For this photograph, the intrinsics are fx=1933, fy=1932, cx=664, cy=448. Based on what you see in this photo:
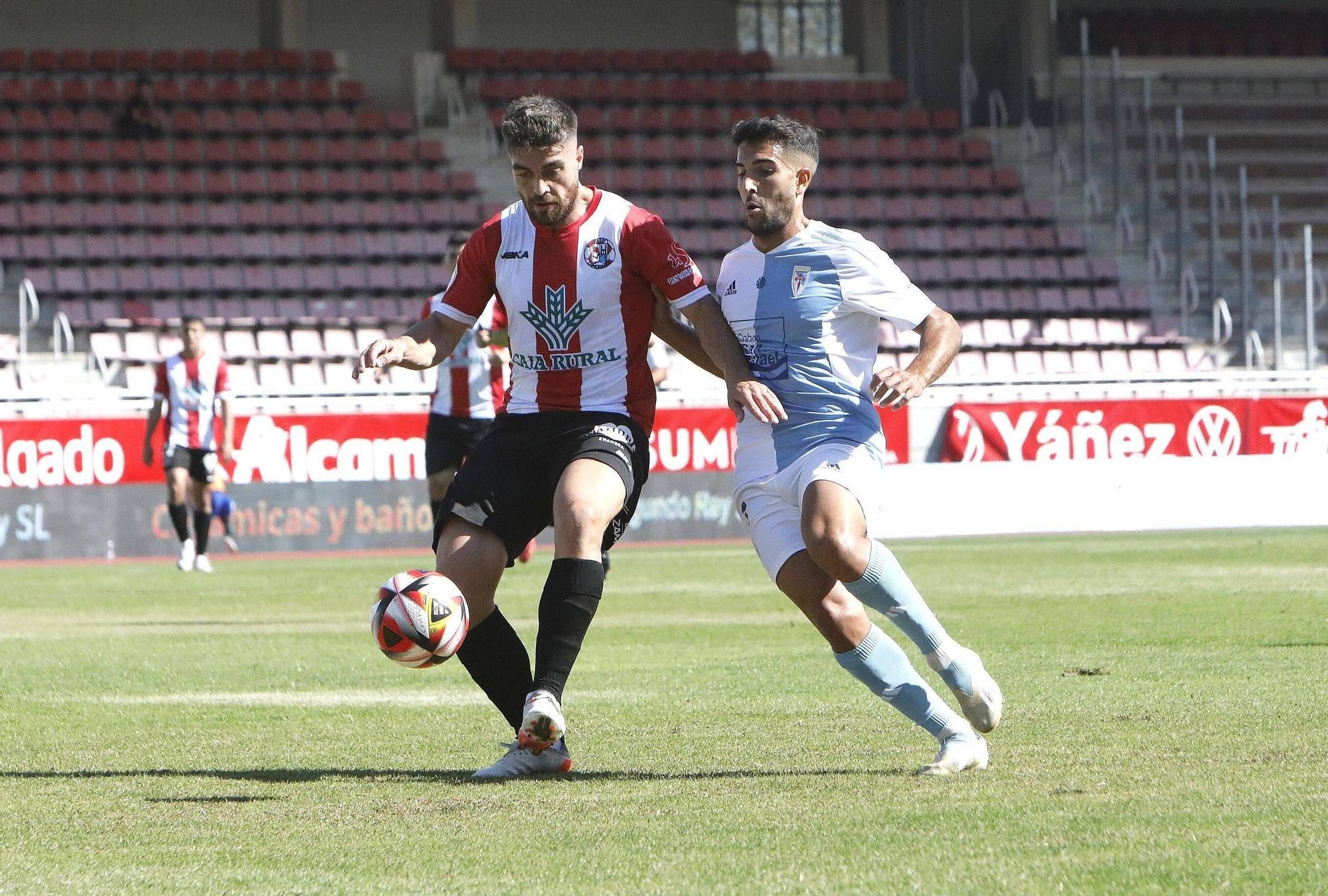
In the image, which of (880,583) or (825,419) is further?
(825,419)

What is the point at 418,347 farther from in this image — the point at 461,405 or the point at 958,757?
the point at 461,405

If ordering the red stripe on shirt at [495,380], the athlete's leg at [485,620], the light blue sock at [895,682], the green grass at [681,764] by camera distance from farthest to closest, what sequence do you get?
the red stripe on shirt at [495,380], the athlete's leg at [485,620], the light blue sock at [895,682], the green grass at [681,764]

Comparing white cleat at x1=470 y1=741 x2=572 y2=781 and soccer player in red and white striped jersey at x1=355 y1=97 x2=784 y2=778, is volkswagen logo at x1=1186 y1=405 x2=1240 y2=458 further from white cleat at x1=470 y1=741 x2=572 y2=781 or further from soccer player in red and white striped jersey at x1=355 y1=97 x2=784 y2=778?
white cleat at x1=470 y1=741 x2=572 y2=781

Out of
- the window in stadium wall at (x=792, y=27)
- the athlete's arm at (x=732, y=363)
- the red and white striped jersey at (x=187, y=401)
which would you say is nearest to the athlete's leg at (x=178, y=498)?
the red and white striped jersey at (x=187, y=401)

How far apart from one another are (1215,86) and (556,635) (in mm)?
30694

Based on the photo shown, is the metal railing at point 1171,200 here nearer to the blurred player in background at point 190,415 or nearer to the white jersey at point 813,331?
the blurred player in background at point 190,415

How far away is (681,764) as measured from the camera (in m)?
5.47

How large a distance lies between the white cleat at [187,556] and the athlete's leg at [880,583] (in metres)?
11.2

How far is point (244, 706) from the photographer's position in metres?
7.21

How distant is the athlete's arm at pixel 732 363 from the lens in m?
5.35

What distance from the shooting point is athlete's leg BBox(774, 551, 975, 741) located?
5.38 meters

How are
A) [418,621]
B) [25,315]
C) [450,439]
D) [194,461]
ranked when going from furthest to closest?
[25,315] < [194,461] < [450,439] < [418,621]

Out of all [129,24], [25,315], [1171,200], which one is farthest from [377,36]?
[1171,200]

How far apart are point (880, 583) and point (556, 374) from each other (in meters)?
1.16
